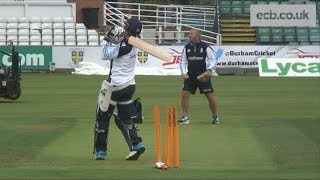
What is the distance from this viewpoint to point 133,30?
1236 cm

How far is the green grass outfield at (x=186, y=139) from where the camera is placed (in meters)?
11.5

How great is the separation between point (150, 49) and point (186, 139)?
14.0ft

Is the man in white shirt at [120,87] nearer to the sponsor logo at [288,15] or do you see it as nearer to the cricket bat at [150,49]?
the cricket bat at [150,49]

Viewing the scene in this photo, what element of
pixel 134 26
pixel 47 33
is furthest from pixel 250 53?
pixel 134 26

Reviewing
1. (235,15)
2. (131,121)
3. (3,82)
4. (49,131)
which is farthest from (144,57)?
(131,121)

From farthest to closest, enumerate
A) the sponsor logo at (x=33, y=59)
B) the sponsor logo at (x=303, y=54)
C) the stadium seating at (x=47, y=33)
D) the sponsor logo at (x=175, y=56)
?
1. the stadium seating at (x=47, y=33)
2. the sponsor logo at (x=303, y=54)
3. the sponsor logo at (x=33, y=59)
4. the sponsor logo at (x=175, y=56)

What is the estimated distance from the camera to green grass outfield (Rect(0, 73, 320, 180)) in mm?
11454

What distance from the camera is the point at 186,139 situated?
617 inches

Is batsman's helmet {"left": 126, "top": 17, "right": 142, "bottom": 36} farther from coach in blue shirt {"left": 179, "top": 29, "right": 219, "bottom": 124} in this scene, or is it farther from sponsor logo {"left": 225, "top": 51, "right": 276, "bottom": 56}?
sponsor logo {"left": 225, "top": 51, "right": 276, "bottom": 56}

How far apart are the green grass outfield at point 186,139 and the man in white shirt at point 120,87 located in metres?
0.30

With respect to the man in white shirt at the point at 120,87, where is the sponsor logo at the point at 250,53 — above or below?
below

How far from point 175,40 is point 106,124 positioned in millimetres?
41934

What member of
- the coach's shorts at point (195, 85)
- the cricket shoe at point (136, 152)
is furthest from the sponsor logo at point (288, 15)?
the cricket shoe at point (136, 152)

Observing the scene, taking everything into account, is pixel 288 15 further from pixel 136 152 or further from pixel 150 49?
pixel 150 49
